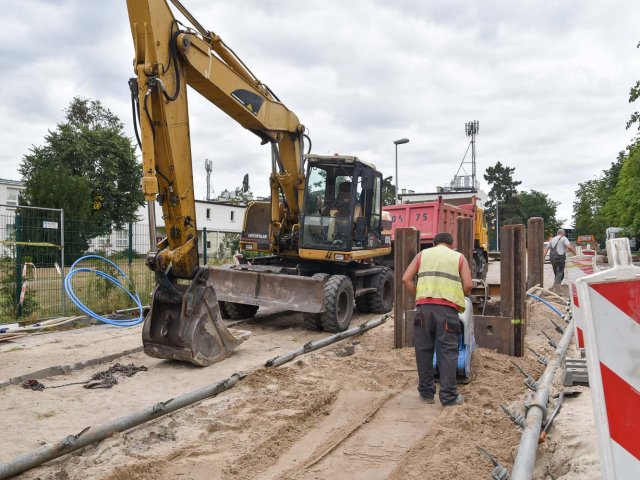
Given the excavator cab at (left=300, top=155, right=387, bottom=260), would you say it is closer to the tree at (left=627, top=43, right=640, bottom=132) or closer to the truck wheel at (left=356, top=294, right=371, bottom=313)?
the truck wheel at (left=356, top=294, right=371, bottom=313)

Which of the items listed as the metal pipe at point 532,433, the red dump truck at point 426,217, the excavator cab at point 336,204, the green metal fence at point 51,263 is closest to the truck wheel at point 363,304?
the excavator cab at point 336,204

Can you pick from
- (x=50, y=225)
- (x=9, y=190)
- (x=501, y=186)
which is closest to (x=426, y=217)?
(x=50, y=225)

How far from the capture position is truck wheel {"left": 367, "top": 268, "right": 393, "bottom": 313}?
437 inches

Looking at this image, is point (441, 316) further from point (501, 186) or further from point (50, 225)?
point (501, 186)

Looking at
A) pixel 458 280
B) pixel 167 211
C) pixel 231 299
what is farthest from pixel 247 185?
pixel 458 280

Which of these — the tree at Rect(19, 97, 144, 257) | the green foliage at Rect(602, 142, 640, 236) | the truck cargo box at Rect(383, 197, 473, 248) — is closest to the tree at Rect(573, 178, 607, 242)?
the green foliage at Rect(602, 142, 640, 236)

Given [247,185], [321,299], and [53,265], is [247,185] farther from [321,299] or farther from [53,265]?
[53,265]

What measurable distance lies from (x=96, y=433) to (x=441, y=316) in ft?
10.4

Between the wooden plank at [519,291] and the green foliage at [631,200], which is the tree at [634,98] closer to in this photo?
the green foliage at [631,200]

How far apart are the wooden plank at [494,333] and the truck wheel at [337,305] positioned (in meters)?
2.47

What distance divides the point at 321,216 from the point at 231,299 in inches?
84.1

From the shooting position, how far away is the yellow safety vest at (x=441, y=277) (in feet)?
17.6

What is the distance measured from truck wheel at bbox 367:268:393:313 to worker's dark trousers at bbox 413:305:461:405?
5.56 m

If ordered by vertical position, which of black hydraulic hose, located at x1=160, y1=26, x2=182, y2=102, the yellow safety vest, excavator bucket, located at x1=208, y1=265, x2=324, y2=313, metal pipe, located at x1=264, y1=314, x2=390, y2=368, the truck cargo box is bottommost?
metal pipe, located at x1=264, y1=314, x2=390, y2=368
